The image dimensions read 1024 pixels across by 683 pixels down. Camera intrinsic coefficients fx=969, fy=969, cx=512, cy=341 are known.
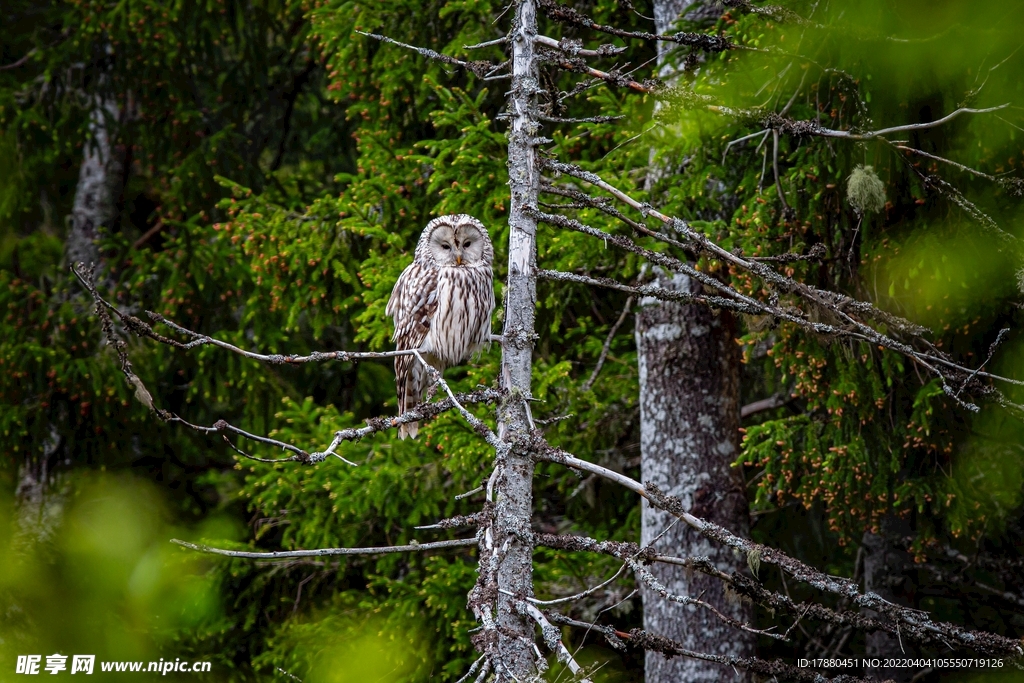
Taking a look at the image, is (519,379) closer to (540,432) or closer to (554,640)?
(540,432)

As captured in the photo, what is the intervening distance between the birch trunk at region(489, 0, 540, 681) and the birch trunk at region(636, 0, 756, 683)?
218 centimetres

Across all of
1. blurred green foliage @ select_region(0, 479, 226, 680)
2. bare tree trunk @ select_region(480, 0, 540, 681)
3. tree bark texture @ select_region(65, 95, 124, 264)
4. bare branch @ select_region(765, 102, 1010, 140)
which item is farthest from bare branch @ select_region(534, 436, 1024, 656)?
tree bark texture @ select_region(65, 95, 124, 264)

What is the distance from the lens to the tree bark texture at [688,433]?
19.6 feet

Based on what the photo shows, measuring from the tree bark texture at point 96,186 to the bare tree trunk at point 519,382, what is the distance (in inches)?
254

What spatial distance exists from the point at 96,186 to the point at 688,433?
6.56m

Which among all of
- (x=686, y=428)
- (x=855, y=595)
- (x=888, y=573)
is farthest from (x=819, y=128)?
(x=888, y=573)

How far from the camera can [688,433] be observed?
19.9ft

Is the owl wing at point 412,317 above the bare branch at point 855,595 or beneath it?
above

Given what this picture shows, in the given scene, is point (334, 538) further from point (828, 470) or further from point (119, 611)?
point (828, 470)

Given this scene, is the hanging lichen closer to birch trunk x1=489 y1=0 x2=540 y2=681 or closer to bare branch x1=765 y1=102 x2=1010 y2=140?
bare branch x1=765 y1=102 x2=1010 y2=140

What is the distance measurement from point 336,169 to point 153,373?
298 cm

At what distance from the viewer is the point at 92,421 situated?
28.1 feet

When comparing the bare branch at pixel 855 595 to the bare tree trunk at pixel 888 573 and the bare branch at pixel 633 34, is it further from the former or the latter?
the bare tree trunk at pixel 888 573

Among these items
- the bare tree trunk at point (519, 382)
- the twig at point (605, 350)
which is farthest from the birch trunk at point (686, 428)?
the bare tree trunk at point (519, 382)
